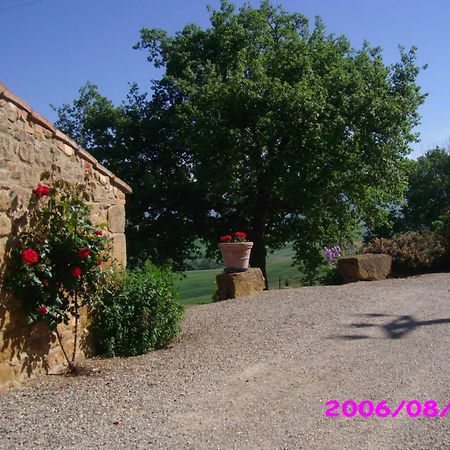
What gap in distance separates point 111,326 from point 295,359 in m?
2.05

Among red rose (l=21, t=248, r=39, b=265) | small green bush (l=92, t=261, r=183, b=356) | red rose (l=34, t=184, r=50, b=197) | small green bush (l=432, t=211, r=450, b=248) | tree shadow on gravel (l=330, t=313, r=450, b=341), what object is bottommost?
tree shadow on gravel (l=330, t=313, r=450, b=341)

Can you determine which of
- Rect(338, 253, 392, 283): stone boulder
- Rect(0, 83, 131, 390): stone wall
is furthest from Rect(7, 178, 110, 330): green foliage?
Rect(338, 253, 392, 283): stone boulder

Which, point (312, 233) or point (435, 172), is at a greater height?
point (435, 172)

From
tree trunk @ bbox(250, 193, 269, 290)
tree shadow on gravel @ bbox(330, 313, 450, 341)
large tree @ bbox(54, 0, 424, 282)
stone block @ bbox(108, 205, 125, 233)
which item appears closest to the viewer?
tree shadow on gravel @ bbox(330, 313, 450, 341)

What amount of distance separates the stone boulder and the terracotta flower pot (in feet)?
7.82

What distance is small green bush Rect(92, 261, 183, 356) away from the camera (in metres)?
6.03

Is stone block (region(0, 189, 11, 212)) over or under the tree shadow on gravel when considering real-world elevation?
over

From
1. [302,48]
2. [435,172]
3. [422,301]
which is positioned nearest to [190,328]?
[422,301]

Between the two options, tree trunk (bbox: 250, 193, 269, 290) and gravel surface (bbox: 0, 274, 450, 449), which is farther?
tree trunk (bbox: 250, 193, 269, 290)

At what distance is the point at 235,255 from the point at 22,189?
19.0ft

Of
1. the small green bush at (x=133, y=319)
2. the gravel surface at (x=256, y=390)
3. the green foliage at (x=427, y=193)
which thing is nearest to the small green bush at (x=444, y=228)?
the gravel surface at (x=256, y=390)

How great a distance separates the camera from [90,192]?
6121 mm

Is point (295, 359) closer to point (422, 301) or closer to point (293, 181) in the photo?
point (422, 301)

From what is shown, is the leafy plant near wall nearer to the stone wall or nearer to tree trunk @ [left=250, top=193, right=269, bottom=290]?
the stone wall
